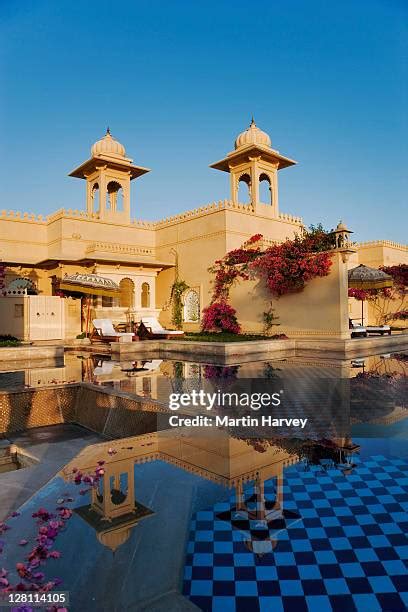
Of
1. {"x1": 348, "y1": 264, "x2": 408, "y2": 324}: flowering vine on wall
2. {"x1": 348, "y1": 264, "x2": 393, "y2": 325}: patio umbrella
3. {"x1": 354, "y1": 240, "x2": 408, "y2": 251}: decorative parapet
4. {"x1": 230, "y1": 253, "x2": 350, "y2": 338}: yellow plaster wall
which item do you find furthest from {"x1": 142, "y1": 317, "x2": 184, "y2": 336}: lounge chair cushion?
A: {"x1": 354, "y1": 240, "x2": 408, "y2": 251}: decorative parapet

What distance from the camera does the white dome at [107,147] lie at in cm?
2078

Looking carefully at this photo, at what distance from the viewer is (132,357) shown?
12.6m

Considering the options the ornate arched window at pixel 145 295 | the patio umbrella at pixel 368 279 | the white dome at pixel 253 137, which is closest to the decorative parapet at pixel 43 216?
the ornate arched window at pixel 145 295

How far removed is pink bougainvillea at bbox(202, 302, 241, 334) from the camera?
55.5 ft

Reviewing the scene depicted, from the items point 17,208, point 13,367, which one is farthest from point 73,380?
point 17,208

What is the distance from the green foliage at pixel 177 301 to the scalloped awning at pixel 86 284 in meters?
4.23

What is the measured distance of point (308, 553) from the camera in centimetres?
239

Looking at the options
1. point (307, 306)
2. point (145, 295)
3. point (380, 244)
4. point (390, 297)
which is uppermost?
point (380, 244)

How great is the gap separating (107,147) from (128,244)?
4.66 m

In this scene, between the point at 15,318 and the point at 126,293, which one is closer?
the point at 15,318

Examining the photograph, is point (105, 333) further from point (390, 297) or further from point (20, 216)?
point (390, 297)

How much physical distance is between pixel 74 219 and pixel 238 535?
18.1 m

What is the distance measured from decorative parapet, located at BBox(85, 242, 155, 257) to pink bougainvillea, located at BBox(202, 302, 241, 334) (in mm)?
4639

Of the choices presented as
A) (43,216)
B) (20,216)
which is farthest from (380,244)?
(20,216)
